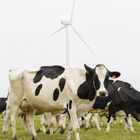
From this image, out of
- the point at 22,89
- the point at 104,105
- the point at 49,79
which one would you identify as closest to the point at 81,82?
the point at 49,79

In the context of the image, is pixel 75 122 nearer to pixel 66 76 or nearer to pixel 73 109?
pixel 73 109

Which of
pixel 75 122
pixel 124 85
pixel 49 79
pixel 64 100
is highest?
pixel 124 85

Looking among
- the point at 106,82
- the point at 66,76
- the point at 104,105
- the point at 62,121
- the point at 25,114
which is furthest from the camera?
the point at 104,105

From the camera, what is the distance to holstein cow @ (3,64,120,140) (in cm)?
1030

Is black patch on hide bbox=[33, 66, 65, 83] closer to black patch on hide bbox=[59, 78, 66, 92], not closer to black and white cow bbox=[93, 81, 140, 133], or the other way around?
black patch on hide bbox=[59, 78, 66, 92]

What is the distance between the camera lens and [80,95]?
1041cm

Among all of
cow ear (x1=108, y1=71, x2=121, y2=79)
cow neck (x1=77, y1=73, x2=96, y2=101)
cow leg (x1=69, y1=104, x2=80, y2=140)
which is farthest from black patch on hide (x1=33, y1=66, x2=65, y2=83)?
cow ear (x1=108, y1=71, x2=121, y2=79)

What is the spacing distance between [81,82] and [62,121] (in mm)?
5183

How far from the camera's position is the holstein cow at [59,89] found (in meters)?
10.3

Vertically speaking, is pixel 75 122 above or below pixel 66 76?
below

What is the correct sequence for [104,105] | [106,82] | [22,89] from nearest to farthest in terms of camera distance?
[106,82], [22,89], [104,105]

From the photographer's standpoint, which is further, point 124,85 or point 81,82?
point 124,85

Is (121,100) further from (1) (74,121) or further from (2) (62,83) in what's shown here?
(1) (74,121)

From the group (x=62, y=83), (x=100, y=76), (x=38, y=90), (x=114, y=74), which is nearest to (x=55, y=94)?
(x=62, y=83)
